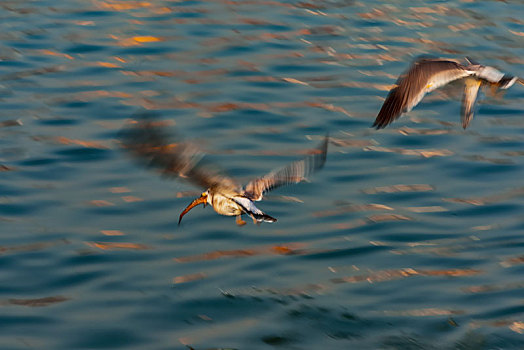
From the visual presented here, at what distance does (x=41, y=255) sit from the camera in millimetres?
8055

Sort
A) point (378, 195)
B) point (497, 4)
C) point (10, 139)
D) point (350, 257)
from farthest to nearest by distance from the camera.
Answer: point (497, 4) → point (10, 139) → point (378, 195) → point (350, 257)

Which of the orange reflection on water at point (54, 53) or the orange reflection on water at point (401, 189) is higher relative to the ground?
the orange reflection on water at point (54, 53)

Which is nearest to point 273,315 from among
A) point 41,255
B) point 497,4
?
point 41,255

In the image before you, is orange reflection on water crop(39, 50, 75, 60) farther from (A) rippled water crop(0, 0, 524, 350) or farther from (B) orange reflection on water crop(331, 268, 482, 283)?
(B) orange reflection on water crop(331, 268, 482, 283)

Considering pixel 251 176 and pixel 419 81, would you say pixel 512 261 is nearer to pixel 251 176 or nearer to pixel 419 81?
pixel 419 81

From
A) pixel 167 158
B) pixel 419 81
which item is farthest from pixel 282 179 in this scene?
pixel 419 81

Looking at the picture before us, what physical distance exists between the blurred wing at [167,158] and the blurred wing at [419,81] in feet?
5.03

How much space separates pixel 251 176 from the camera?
948 cm

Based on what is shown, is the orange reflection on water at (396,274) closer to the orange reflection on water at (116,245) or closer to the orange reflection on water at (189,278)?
the orange reflection on water at (189,278)

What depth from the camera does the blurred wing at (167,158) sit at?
6.93 metres

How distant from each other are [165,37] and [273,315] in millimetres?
6643

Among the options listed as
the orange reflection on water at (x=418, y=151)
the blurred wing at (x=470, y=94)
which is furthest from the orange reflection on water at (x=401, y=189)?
the blurred wing at (x=470, y=94)

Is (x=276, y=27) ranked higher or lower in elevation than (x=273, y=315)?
higher

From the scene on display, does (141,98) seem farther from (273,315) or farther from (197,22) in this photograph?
(273,315)
